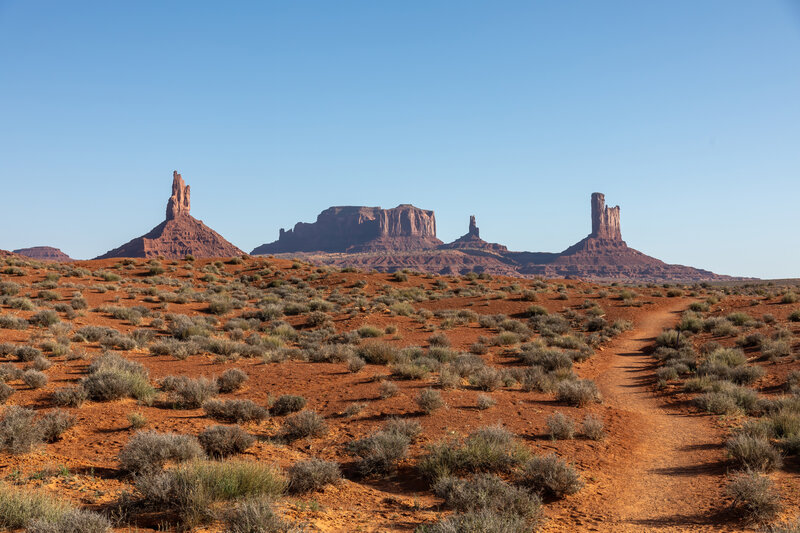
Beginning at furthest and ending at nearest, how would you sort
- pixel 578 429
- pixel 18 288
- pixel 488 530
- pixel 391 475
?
pixel 18 288, pixel 578 429, pixel 391 475, pixel 488 530

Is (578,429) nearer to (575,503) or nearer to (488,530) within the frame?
(575,503)

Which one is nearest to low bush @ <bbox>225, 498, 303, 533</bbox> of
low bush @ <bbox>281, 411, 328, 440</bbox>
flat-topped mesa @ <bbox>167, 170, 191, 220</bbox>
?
low bush @ <bbox>281, 411, 328, 440</bbox>

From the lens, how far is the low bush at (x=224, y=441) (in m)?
7.67

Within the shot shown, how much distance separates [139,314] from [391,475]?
19.3 meters

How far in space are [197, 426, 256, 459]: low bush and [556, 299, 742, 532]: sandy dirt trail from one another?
5.13m

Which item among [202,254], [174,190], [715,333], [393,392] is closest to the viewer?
[393,392]

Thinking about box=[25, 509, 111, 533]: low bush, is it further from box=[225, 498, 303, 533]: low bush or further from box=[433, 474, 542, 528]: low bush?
box=[433, 474, 542, 528]: low bush

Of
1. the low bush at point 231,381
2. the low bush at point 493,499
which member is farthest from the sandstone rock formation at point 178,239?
the low bush at point 493,499

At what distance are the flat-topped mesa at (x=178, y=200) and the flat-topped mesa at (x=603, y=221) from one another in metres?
147

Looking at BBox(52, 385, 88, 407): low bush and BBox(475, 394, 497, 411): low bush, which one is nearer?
BBox(52, 385, 88, 407): low bush

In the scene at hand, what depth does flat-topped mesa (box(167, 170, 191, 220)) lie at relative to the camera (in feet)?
487

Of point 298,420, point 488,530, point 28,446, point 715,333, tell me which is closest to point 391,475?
point 298,420

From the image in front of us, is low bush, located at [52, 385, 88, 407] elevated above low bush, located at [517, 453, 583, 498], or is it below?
above

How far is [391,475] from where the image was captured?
305 inches
